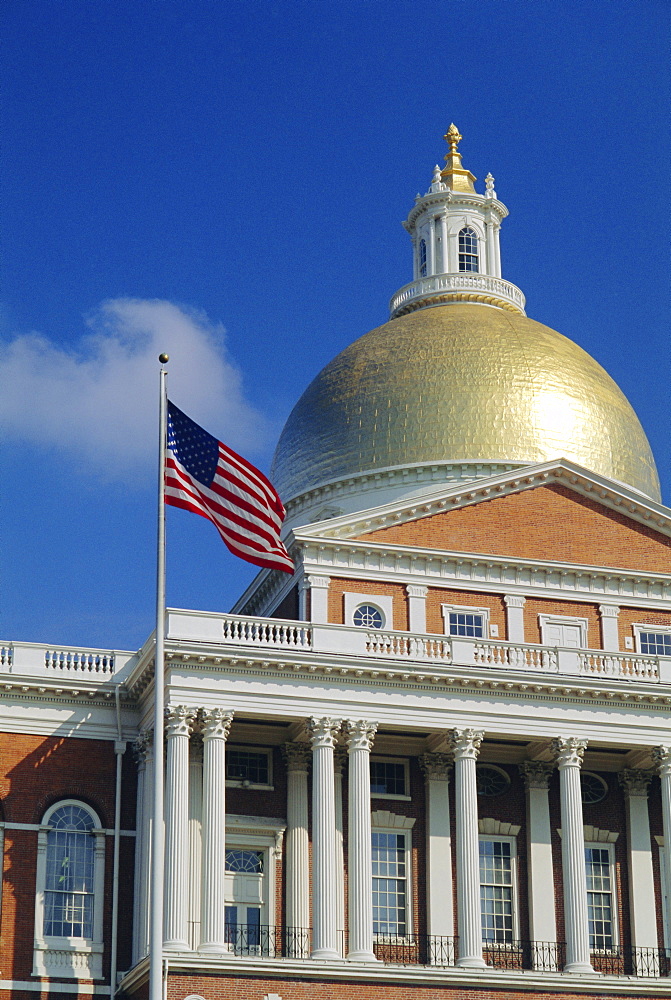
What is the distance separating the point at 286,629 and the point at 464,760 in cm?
550

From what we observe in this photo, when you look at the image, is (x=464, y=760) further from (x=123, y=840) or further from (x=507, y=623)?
(x=123, y=840)

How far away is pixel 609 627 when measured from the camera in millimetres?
50094

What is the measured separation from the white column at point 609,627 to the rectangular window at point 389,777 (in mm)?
7235

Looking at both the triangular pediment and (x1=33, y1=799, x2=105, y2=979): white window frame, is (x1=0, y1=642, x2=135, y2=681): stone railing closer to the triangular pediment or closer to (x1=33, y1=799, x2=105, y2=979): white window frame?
(x1=33, y1=799, x2=105, y2=979): white window frame

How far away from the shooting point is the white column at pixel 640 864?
4631 cm

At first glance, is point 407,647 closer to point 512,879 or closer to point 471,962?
point 512,879

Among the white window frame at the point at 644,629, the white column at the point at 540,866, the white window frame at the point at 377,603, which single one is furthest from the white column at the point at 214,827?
the white window frame at the point at 644,629

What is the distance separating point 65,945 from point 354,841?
24.8 feet

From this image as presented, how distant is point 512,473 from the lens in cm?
5053

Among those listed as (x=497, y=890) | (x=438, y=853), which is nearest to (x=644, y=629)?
→ (x=497, y=890)

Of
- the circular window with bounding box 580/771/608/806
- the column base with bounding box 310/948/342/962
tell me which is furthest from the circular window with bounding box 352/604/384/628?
the column base with bounding box 310/948/342/962

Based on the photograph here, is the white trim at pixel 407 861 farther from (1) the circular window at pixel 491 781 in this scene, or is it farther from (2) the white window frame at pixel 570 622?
(2) the white window frame at pixel 570 622

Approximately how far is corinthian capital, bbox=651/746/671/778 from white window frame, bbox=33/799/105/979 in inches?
568

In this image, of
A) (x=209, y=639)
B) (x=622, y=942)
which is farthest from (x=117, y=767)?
(x=622, y=942)
